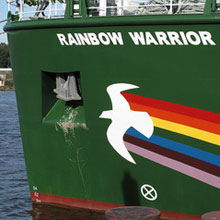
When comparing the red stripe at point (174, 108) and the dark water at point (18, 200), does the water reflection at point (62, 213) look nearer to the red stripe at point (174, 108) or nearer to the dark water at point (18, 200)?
the dark water at point (18, 200)

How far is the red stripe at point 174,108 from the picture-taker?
9.48 m

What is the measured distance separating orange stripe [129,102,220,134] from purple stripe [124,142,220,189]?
0.64 metres

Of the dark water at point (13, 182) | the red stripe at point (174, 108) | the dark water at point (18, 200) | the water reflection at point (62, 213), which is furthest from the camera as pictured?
the dark water at point (13, 182)

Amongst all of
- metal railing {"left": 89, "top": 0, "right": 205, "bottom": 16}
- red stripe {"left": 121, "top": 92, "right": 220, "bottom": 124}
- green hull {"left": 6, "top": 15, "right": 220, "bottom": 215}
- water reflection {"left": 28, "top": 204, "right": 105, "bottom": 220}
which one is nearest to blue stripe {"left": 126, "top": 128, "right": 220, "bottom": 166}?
green hull {"left": 6, "top": 15, "right": 220, "bottom": 215}

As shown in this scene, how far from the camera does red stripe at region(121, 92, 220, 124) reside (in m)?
9.48

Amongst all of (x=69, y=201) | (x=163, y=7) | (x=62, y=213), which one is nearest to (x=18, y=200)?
(x=62, y=213)

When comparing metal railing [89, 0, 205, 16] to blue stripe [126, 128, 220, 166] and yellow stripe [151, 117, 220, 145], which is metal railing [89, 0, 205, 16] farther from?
blue stripe [126, 128, 220, 166]

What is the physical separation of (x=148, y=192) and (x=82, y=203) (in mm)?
1484

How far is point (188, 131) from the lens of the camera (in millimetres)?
9680

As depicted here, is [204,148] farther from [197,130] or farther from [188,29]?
[188,29]

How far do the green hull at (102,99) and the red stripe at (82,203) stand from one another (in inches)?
3.0

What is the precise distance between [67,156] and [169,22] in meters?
3.27

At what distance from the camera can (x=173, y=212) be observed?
33.3 feet

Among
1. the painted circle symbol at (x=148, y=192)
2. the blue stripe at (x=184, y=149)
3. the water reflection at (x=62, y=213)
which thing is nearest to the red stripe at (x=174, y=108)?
the blue stripe at (x=184, y=149)
